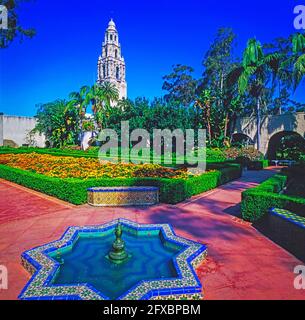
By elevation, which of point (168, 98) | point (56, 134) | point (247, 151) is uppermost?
point (168, 98)

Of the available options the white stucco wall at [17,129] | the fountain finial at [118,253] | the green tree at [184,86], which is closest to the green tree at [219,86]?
the green tree at [184,86]

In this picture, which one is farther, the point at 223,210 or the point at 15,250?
the point at 223,210

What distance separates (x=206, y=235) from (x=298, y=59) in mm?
18131

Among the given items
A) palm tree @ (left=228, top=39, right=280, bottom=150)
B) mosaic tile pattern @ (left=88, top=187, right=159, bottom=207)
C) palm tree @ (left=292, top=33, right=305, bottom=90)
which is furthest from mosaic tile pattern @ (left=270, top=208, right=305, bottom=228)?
palm tree @ (left=228, top=39, right=280, bottom=150)

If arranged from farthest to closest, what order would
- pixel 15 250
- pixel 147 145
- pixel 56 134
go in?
pixel 56 134, pixel 147 145, pixel 15 250

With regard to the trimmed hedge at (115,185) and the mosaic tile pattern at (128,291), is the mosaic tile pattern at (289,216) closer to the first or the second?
the mosaic tile pattern at (128,291)

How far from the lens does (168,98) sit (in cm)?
4509

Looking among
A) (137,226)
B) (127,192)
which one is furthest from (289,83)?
(137,226)

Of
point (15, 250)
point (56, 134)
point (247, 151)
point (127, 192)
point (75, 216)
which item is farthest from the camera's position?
point (56, 134)

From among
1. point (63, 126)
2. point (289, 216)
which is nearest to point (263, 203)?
point (289, 216)

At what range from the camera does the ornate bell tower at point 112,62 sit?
6194 cm

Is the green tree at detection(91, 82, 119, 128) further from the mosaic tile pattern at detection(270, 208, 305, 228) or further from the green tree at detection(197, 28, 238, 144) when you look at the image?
the mosaic tile pattern at detection(270, 208, 305, 228)

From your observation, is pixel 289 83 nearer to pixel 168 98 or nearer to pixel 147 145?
pixel 147 145
